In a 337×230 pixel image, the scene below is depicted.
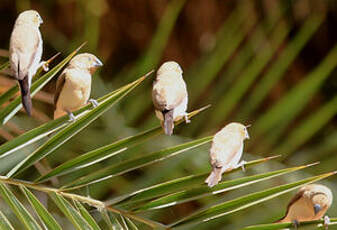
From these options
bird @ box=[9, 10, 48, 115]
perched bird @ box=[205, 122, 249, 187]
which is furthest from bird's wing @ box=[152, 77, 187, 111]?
bird @ box=[9, 10, 48, 115]

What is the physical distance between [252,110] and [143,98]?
433 mm

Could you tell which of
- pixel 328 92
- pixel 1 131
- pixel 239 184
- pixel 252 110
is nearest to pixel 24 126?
pixel 1 131

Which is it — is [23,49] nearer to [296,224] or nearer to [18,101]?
[18,101]

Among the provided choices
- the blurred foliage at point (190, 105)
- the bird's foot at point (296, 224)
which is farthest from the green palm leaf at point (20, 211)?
the bird's foot at point (296, 224)

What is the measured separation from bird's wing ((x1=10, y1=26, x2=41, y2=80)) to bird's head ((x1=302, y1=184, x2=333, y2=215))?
0.59 meters

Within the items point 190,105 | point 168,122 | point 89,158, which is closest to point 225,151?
point 168,122

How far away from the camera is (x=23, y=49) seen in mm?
1078

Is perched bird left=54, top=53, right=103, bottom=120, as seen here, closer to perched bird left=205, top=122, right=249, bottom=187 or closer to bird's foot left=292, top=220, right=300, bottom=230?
perched bird left=205, top=122, right=249, bottom=187

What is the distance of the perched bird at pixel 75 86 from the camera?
3.75ft

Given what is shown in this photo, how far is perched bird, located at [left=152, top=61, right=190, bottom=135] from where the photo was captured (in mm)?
1117

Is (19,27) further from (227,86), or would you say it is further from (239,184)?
(227,86)

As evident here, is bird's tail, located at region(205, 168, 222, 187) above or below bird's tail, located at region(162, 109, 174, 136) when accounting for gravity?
below

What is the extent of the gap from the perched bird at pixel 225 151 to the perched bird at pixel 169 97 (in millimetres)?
72

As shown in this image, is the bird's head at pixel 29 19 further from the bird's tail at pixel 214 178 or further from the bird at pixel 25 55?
the bird's tail at pixel 214 178
